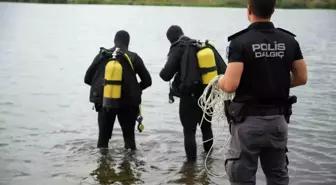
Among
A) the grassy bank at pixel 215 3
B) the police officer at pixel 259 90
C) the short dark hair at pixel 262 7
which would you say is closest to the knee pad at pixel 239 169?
→ the police officer at pixel 259 90

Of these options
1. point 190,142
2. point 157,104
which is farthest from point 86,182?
point 157,104

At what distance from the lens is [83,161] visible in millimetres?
8789

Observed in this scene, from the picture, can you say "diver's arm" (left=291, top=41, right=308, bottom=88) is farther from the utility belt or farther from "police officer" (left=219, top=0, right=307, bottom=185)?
the utility belt

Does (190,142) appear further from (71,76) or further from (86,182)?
(71,76)

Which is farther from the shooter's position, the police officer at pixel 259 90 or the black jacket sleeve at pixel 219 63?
the black jacket sleeve at pixel 219 63

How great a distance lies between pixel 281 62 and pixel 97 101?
3964 millimetres

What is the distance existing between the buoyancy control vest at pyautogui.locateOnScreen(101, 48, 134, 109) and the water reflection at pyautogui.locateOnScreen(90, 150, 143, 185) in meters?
1.05

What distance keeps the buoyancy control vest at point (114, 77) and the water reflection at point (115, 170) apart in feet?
3.43

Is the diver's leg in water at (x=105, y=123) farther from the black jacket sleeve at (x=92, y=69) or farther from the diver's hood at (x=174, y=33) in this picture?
the diver's hood at (x=174, y=33)

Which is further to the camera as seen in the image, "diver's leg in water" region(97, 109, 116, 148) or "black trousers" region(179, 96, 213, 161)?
"diver's leg in water" region(97, 109, 116, 148)

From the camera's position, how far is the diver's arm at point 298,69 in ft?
16.5

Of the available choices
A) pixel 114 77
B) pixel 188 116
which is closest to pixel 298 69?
pixel 188 116

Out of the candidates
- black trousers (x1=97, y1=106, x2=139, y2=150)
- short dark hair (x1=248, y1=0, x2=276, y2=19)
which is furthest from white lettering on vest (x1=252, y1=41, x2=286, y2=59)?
black trousers (x1=97, y1=106, x2=139, y2=150)

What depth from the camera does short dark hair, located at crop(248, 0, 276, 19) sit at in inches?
190
